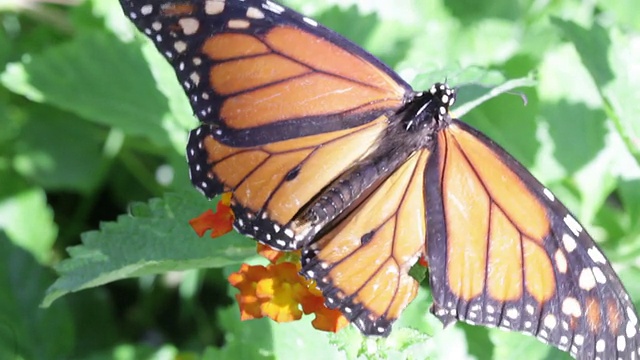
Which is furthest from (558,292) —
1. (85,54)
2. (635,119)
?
(85,54)

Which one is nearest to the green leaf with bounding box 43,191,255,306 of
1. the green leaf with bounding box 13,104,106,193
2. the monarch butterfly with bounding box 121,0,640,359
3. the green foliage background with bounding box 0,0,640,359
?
the green foliage background with bounding box 0,0,640,359

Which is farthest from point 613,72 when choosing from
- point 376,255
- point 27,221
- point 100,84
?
point 27,221

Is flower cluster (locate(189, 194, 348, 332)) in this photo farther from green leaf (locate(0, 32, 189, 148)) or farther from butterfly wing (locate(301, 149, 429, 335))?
green leaf (locate(0, 32, 189, 148))

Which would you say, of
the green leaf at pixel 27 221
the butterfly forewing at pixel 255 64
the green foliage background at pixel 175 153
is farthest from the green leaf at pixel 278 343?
the green leaf at pixel 27 221

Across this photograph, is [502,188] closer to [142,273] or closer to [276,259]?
[276,259]

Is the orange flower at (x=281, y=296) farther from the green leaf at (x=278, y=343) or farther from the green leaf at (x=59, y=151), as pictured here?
the green leaf at (x=59, y=151)

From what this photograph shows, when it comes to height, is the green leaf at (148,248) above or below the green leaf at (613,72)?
below
